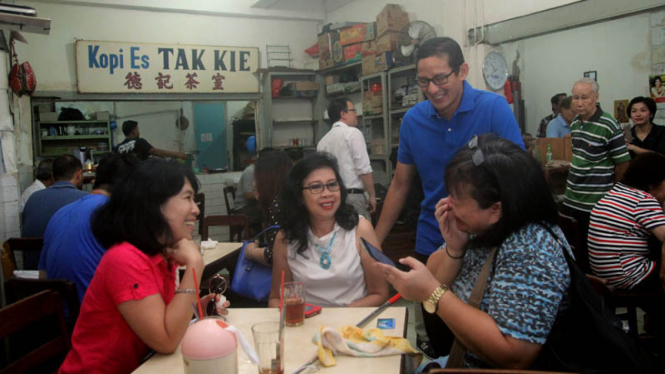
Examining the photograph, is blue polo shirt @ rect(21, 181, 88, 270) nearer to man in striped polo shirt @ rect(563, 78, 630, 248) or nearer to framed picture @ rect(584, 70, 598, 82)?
man in striped polo shirt @ rect(563, 78, 630, 248)

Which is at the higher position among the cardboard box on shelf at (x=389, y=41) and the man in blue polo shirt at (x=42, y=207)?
the cardboard box on shelf at (x=389, y=41)

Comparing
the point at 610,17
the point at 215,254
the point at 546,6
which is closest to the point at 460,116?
the point at 215,254

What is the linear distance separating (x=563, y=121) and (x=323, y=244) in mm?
4050

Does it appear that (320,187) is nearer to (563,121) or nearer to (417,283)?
(417,283)

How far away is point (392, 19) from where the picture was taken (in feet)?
22.1

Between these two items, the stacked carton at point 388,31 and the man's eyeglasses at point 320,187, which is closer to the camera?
the man's eyeglasses at point 320,187

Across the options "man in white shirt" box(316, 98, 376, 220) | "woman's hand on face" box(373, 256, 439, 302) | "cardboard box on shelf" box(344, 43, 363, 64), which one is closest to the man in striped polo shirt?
"man in white shirt" box(316, 98, 376, 220)

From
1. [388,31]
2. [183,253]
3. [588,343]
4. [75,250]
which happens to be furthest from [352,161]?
[588,343]

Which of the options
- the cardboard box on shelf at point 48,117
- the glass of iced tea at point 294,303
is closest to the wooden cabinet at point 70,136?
the cardboard box on shelf at point 48,117

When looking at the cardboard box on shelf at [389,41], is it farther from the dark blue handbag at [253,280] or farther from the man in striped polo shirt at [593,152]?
the dark blue handbag at [253,280]

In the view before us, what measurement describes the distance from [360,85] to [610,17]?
369 cm

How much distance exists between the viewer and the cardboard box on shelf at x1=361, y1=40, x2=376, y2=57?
7.15 metres

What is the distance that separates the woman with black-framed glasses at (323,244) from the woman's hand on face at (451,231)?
80 centimetres

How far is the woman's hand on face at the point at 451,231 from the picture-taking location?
5.60 feet
